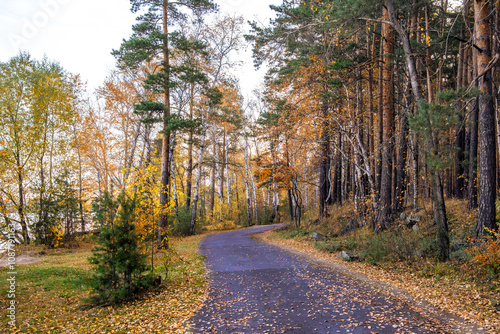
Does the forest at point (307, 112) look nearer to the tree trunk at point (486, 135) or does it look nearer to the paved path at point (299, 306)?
the tree trunk at point (486, 135)

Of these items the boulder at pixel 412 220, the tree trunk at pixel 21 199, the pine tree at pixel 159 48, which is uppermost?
the pine tree at pixel 159 48

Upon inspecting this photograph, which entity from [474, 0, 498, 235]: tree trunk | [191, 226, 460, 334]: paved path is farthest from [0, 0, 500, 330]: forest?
[191, 226, 460, 334]: paved path

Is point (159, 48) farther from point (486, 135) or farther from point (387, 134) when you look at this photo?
point (486, 135)

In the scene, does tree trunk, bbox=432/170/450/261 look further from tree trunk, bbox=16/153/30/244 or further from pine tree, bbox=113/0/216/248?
tree trunk, bbox=16/153/30/244

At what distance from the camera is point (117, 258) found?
643cm

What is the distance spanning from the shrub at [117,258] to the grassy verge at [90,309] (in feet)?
0.84

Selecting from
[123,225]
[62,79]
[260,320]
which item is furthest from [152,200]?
[62,79]

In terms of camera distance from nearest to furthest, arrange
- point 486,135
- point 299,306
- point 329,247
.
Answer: point 299,306, point 486,135, point 329,247

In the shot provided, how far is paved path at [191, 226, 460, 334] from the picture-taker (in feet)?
15.4

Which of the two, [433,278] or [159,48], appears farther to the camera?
[159,48]

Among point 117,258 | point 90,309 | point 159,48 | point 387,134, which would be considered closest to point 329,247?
point 387,134

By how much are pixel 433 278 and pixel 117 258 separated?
24.6 ft

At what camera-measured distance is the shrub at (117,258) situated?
21.1 feet

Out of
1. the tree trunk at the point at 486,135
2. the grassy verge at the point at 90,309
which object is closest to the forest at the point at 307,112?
the tree trunk at the point at 486,135
